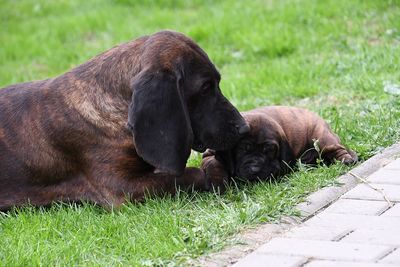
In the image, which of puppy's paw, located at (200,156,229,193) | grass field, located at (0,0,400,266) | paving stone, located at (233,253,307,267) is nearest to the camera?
paving stone, located at (233,253,307,267)

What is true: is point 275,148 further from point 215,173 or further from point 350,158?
point 350,158

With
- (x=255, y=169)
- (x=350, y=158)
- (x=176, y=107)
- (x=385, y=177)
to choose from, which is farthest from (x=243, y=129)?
(x=385, y=177)

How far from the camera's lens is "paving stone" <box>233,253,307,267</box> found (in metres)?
4.18

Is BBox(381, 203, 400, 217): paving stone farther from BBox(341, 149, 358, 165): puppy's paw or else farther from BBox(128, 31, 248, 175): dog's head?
BBox(128, 31, 248, 175): dog's head

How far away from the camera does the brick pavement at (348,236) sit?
165 inches

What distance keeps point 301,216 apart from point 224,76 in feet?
15.1

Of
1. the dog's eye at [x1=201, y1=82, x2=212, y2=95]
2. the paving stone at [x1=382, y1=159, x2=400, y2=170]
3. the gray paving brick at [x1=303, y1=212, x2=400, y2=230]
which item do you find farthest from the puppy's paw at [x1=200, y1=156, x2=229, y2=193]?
the paving stone at [x1=382, y1=159, x2=400, y2=170]

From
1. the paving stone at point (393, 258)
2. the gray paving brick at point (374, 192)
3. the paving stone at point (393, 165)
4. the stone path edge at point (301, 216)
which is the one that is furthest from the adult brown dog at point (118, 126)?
the paving stone at point (393, 258)

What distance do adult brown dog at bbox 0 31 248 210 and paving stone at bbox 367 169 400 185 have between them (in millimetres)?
863

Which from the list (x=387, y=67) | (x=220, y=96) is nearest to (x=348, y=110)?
(x=387, y=67)

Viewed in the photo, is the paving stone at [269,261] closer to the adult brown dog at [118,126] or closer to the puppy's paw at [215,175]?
the adult brown dog at [118,126]

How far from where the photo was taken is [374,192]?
16.9ft

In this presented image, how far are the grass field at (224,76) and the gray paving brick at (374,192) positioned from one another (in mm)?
276

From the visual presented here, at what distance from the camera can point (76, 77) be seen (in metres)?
5.84
